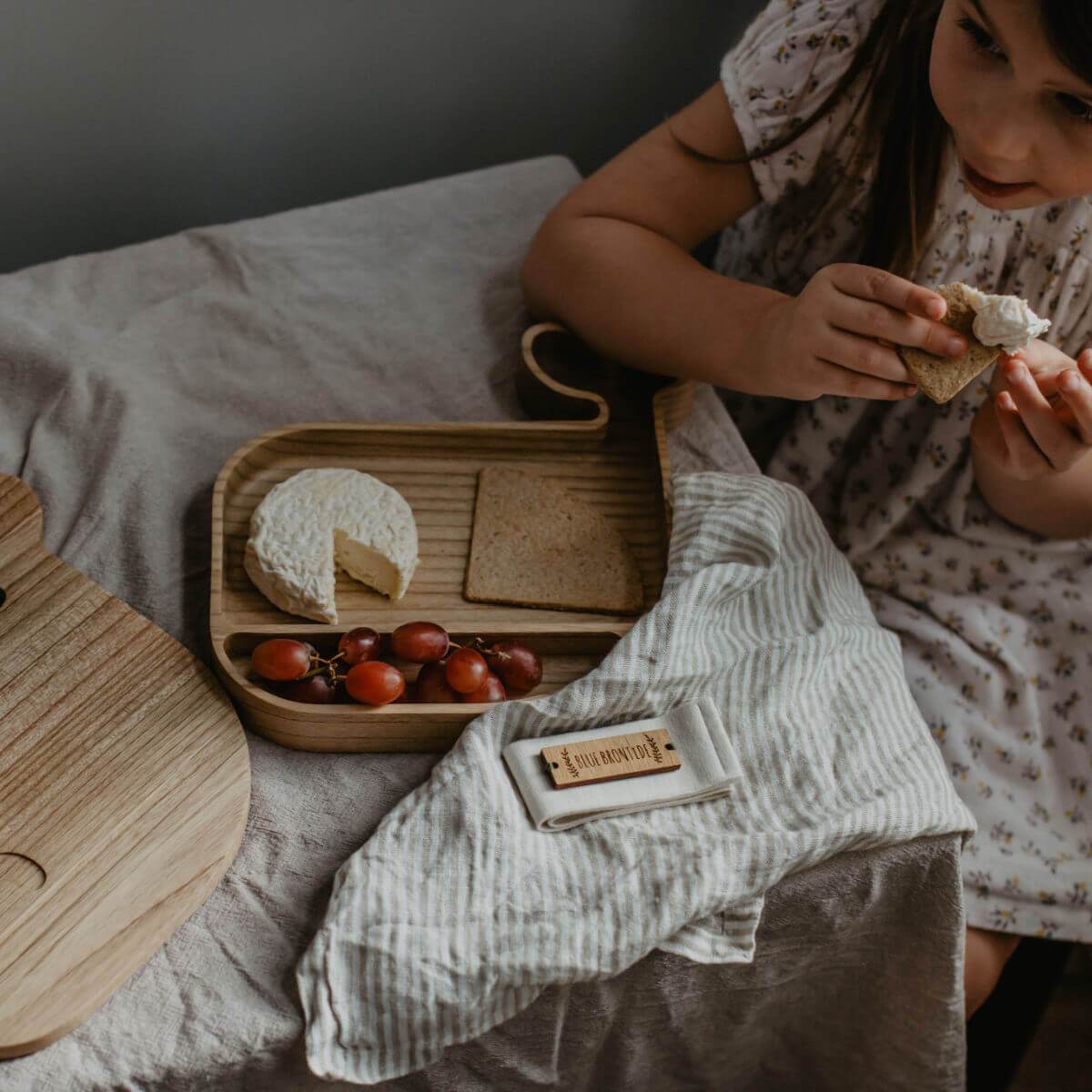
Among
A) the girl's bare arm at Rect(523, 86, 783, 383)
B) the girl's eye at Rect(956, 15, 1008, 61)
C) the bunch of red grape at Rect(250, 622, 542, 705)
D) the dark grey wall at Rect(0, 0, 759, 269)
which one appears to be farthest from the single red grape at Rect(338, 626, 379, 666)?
the dark grey wall at Rect(0, 0, 759, 269)

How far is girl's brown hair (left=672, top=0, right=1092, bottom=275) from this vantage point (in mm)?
1026

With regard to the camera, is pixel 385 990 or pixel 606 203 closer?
pixel 385 990

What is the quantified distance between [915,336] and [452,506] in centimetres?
43

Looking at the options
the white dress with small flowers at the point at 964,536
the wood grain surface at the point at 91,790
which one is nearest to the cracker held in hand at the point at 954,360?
the white dress with small flowers at the point at 964,536

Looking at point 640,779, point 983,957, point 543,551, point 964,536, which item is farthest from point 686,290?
point 983,957

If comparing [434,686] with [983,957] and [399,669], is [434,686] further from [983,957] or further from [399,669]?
[983,957]

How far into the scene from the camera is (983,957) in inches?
40.1

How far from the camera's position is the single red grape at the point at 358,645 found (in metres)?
0.84

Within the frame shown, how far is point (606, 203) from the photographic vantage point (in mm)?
1148

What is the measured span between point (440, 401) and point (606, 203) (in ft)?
0.91

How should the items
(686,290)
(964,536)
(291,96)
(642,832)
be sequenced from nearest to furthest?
1. (642,832)
2. (686,290)
3. (964,536)
4. (291,96)

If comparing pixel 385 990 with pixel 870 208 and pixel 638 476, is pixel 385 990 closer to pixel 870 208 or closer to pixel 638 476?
pixel 638 476

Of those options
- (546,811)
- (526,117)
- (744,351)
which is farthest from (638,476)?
(526,117)

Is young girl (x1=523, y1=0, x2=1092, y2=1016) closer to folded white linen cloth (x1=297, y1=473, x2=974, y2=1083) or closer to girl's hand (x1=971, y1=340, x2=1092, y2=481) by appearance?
girl's hand (x1=971, y1=340, x2=1092, y2=481)
